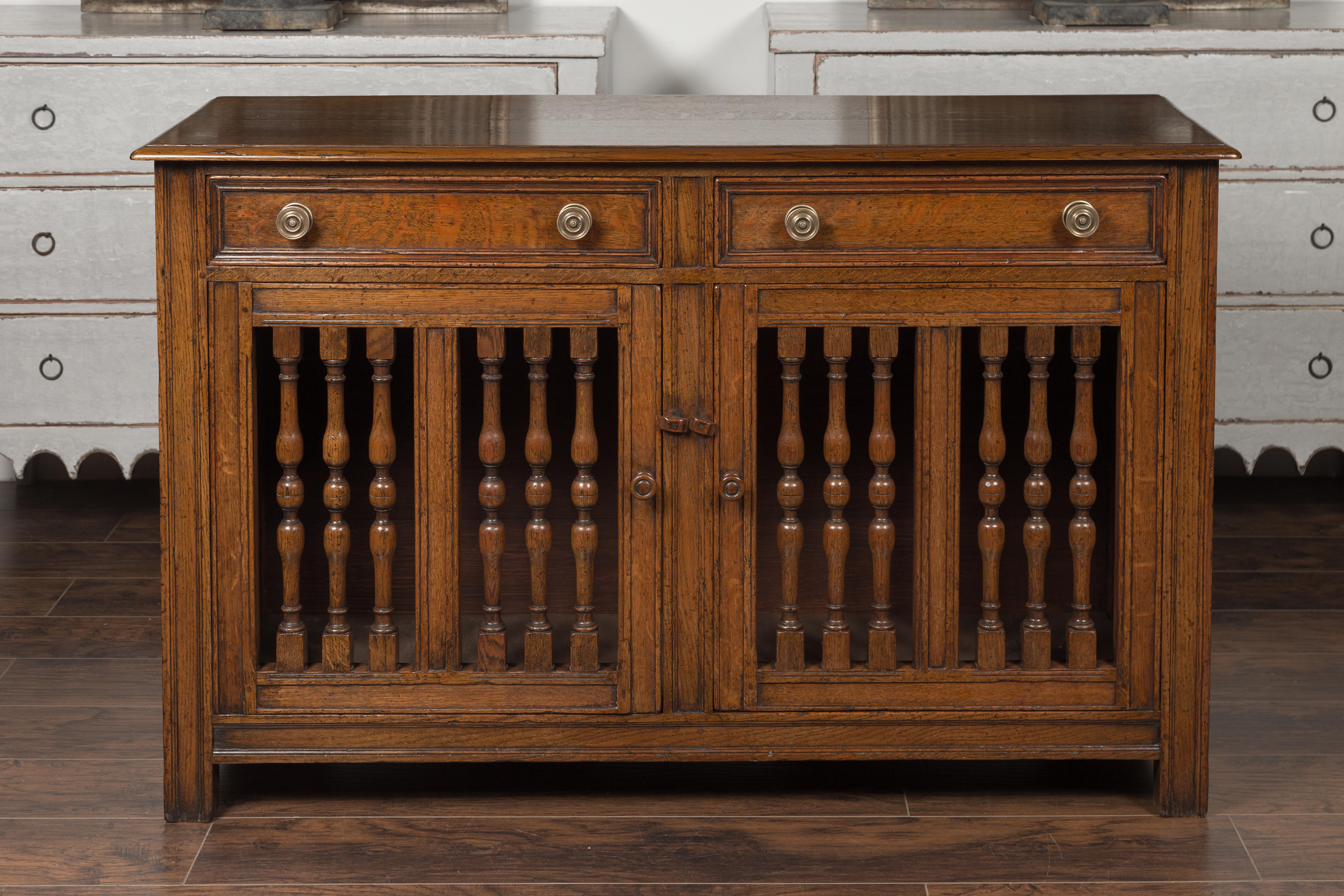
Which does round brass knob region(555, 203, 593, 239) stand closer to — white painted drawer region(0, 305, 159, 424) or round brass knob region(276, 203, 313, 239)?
round brass knob region(276, 203, 313, 239)

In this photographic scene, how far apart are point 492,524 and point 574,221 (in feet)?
1.33

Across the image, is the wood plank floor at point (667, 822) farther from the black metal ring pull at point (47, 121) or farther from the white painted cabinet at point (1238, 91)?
the black metal ring pull at point (47, 121)

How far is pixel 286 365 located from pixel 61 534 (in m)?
1.50

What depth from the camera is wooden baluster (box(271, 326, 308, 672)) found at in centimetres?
204

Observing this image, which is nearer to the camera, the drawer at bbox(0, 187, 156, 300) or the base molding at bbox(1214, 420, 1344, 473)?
the drawer at bbox(0, 187, 156, 300)

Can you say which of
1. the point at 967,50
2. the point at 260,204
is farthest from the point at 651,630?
the point at 967,50

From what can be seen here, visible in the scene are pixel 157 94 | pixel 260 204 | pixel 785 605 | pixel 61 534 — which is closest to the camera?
pixel 260 204

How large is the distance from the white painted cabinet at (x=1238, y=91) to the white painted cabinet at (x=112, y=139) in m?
0.51

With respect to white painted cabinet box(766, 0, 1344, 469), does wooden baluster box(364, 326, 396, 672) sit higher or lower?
lower

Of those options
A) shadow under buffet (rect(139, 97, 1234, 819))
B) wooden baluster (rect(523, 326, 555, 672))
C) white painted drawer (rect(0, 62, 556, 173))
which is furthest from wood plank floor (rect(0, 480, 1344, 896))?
white painted drawer (rect(0, 62, 556, 173))

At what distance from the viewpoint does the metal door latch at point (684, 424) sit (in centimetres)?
202

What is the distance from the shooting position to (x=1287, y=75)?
3092 mm

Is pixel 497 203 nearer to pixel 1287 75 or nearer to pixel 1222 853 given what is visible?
pixel 1222 853

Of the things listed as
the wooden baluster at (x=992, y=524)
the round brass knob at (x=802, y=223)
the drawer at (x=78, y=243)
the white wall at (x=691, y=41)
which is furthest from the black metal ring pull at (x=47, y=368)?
the wooden baluster at (x=992, y=524)
